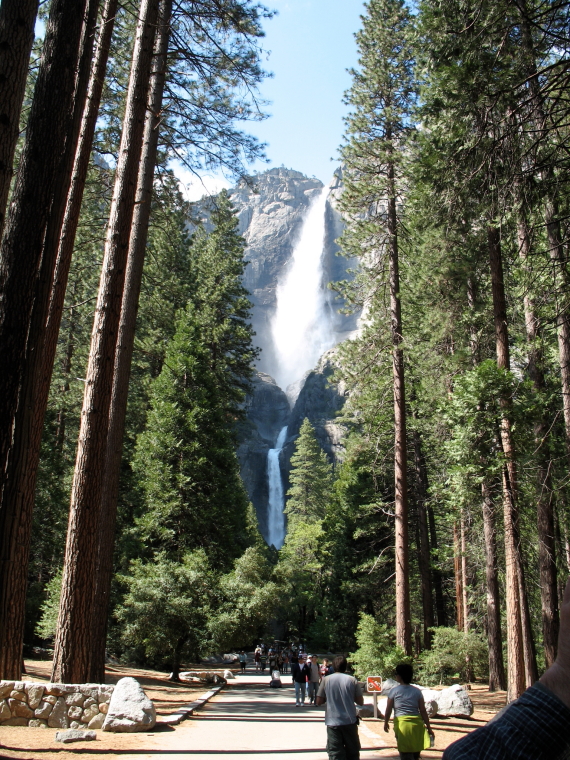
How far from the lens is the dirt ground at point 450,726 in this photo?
24.5 ft

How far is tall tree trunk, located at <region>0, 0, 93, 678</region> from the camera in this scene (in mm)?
5027

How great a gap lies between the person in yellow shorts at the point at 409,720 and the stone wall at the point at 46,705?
13.7 feet

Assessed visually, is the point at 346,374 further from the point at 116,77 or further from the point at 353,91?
the point at 116,77

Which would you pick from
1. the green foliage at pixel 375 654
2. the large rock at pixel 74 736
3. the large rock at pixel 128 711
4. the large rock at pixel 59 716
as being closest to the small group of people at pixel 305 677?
the green foliage at pixel 375 654

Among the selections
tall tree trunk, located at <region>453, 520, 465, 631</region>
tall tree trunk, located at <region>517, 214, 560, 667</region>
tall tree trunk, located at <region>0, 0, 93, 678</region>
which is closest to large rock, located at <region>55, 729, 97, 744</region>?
tall tree trunk, located at <region>0, 0, 93, 678</region>

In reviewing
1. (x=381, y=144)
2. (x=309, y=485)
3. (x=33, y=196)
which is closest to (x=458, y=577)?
(x=381, y=144)

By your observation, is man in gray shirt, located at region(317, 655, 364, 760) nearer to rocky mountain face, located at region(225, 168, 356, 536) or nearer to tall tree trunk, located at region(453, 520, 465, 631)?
rocky mountain face, located at region(225, 168, 356, 536)

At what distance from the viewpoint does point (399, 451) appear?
14.5 meters

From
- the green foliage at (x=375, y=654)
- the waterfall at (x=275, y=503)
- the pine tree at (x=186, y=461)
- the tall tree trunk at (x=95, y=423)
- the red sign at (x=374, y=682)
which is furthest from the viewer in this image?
the waterfall at (x=275, y=503)

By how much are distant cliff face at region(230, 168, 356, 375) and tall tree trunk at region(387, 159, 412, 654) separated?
9423cm

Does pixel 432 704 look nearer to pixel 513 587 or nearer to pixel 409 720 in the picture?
pixel 513 587

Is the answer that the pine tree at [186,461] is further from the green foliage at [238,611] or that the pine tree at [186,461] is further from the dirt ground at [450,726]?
the dirt ground at [450,726]

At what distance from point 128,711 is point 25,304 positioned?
5636 mm

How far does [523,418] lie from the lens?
33.6 ft
